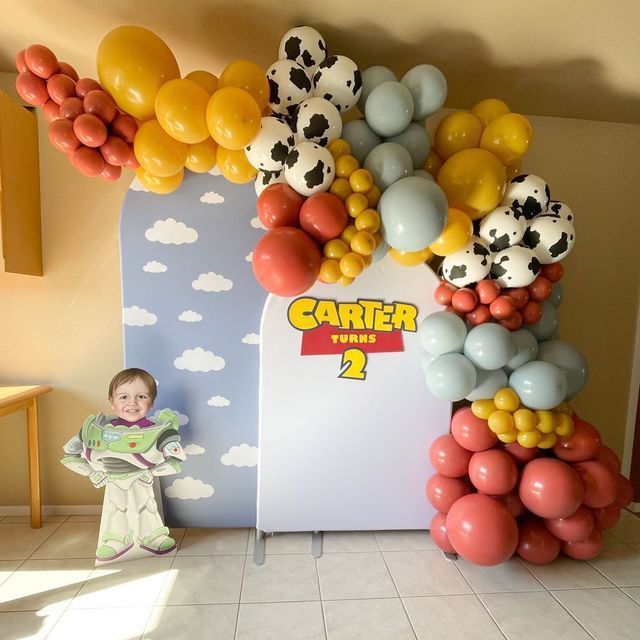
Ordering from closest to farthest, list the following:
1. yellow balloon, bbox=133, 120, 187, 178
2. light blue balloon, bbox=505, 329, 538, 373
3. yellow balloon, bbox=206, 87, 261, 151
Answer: yellow balloon, bbox=206, 87, 261, 151 < yellow balloon, bbox=133, 120, 187, 178 < light blue balloon, bbox=505, 329, 538, 373

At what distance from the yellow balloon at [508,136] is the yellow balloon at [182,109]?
1.17 m

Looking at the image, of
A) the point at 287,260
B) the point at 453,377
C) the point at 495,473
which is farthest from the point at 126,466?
the point at 495,473

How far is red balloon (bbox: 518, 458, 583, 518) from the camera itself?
6.18 ft

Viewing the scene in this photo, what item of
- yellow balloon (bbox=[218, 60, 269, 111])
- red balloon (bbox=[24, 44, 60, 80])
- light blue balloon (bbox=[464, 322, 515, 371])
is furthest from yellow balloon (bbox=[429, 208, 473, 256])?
red balloon (bbox=[24, 44, 60, 80])

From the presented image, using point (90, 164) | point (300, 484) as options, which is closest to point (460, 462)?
point (300, 484)

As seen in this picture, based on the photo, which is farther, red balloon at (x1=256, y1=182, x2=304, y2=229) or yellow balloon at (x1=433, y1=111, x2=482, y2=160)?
yellow balloon at (x1=433, y1=111, x2=482, y2=160)

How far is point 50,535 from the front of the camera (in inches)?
92.7

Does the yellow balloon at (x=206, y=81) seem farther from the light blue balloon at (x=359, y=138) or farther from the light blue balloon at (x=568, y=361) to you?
the light blue balloon at (x=568, y=361)

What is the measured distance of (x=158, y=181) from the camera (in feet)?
6.36

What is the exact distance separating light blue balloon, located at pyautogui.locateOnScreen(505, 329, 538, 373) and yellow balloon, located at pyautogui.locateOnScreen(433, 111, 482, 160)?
83 cm

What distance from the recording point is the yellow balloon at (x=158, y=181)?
191cm

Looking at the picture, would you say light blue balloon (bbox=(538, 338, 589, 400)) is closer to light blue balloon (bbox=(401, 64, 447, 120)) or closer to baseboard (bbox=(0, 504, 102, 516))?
light blue balloon (bbox=(401, 64, 447, 120))

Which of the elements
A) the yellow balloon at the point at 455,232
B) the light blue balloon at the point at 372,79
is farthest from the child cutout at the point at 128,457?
the light blue balloon at the point at 372,79

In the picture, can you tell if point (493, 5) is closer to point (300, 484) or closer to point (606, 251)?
point (606, 251)
